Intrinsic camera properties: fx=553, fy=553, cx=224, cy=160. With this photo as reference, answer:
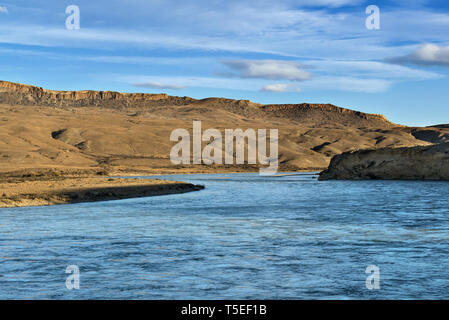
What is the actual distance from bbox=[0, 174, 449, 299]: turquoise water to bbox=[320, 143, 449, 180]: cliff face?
34.8 m

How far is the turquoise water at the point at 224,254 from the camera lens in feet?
31.3

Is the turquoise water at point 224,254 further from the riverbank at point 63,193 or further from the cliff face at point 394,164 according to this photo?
the cliff face at point 394,164

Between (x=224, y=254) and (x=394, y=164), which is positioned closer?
(x=224, y=254)

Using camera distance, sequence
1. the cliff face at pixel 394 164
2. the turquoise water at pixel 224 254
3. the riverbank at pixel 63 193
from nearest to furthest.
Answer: the turquoise water at pixel 224 254
the riverbank at pixel 63 193
the cliff face at pixel 394 164

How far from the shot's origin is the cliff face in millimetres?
56562

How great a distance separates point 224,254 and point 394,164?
50.2 m

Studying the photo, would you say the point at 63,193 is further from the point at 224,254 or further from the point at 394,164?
the point at 394,164

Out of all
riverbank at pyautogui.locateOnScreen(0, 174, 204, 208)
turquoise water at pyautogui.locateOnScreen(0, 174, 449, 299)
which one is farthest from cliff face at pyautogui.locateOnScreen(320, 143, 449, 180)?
turquoise water at pyautogui.locateOnScreen(0, 174, 449, 299)

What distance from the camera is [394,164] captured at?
6000 cm

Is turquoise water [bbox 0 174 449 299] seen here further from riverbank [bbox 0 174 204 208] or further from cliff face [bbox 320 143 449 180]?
cliff face [bbox 320 143 449 180]

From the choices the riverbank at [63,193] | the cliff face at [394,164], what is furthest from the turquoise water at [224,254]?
the cliff face at [394,164]

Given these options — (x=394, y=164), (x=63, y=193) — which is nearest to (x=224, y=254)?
(x=63, y=193)

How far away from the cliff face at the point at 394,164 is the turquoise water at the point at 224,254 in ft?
114

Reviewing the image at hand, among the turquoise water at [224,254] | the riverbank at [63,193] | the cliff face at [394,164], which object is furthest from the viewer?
the cliff face at [394,164]
